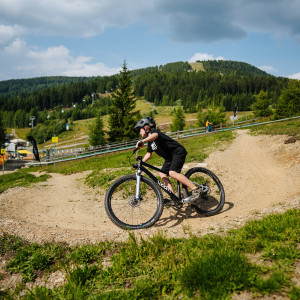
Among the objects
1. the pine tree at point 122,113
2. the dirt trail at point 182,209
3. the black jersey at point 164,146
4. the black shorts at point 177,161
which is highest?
the pine tree at point 122,113

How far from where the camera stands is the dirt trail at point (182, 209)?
478cm

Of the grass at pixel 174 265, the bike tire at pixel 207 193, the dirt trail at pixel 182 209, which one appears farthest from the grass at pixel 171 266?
the bike tire at pixel 207 193

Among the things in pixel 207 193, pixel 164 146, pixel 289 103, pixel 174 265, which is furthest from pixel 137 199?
pixel 289 103

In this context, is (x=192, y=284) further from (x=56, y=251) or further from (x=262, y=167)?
(x=262, y=167)

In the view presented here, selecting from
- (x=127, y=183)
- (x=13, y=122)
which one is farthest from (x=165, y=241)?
(x=13, y=122)

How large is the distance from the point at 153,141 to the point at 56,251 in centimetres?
336

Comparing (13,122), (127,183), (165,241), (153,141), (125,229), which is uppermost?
(13,122)

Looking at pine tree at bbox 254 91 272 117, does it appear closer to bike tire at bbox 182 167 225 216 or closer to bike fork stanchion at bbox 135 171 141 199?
bike tire at bbox 182 167 225 216

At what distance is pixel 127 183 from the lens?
5.35 meters

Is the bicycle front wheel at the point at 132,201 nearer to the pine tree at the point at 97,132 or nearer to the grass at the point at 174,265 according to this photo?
the grass at the point at 174,265

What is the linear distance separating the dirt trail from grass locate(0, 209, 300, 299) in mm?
629

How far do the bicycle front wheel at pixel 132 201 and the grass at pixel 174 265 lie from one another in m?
1.29

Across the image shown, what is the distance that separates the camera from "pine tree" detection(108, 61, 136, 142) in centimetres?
3566

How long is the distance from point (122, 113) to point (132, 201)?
32.1 metres
